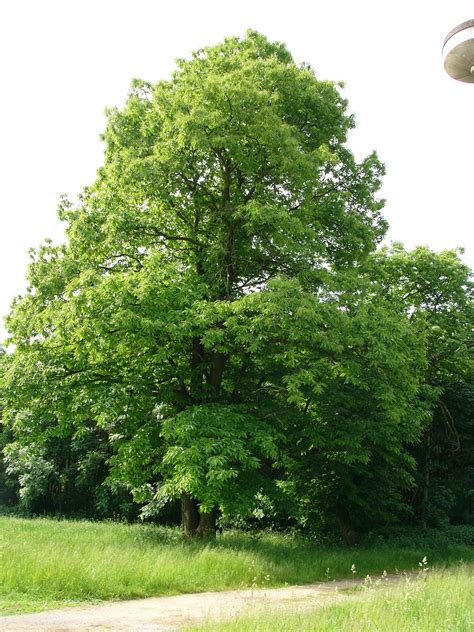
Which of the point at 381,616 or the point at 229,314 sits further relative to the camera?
the point at 229,314

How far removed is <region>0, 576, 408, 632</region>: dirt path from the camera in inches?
280

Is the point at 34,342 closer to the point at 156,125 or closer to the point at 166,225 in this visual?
the point at 166,225

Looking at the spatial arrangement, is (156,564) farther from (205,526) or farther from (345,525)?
(345,525)

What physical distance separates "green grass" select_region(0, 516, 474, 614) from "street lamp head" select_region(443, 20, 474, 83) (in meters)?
7.87

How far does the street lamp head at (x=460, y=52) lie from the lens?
4.01 metres

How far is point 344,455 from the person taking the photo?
15.3 m

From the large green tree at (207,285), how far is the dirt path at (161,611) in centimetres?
241

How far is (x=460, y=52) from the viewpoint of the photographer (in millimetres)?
4074

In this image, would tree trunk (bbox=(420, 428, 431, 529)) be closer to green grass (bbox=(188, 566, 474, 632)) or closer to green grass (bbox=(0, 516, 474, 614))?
green grass (bbox=(0, 516, 474, 614))

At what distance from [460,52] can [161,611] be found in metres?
7.97

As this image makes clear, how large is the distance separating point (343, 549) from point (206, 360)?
668cm

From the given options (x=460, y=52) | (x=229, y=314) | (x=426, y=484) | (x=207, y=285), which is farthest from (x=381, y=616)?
(x=426, y=484)

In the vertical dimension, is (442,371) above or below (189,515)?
above

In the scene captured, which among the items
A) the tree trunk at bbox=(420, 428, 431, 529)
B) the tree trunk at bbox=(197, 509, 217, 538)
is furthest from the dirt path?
the tree trunk at bbox=(420, 428, 431, 529)
